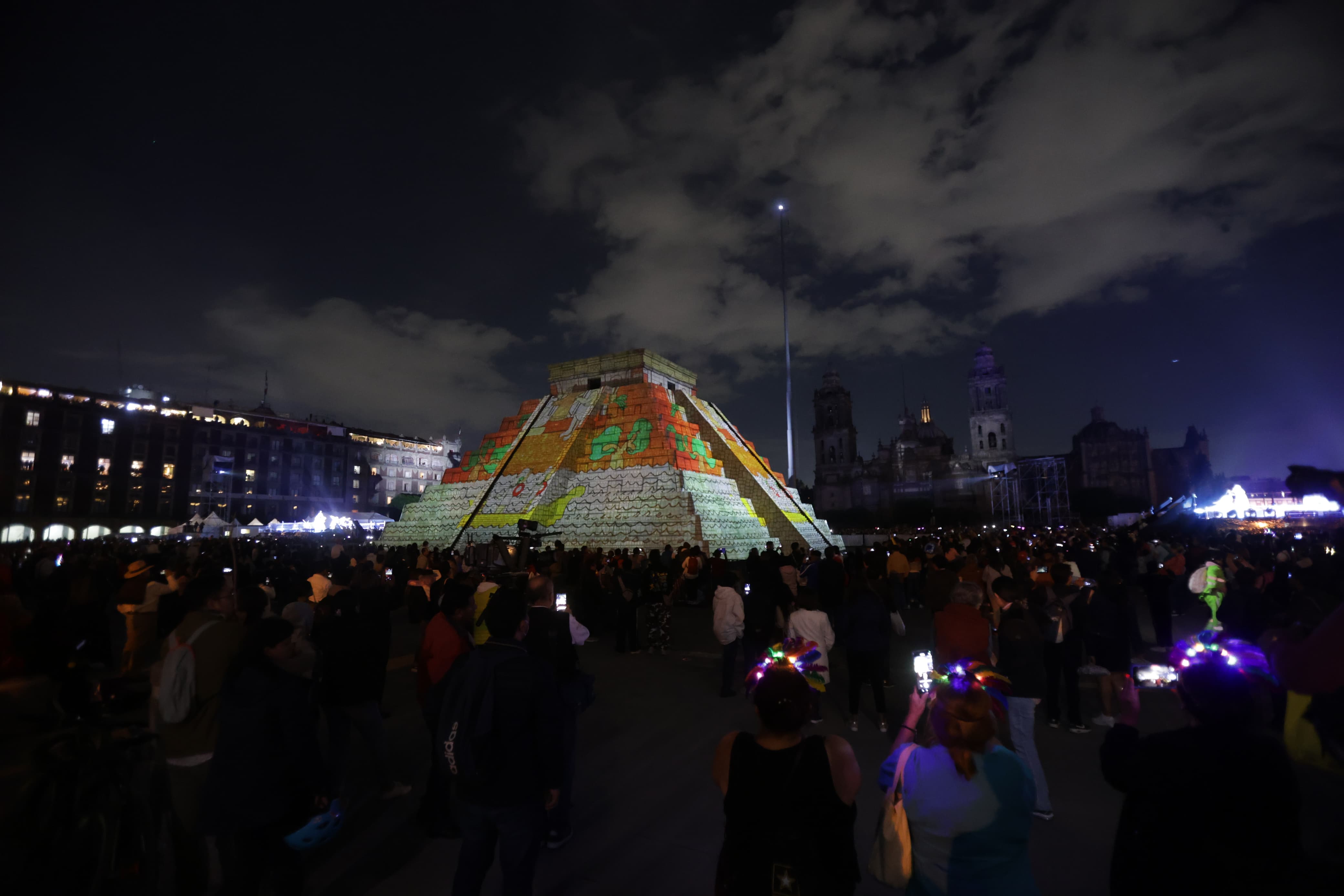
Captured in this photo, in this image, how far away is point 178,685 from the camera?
3.62 meters

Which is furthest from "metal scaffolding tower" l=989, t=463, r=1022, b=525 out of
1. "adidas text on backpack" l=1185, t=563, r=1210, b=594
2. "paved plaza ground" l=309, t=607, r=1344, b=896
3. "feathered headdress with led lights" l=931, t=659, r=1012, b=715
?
"feathered headdress with led lights" l=931, t=659, r=1012, b=715

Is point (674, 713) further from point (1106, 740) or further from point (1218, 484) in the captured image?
point (1218, 484)

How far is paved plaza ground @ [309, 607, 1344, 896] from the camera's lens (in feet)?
13.4

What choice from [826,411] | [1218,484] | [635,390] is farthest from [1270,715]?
[826,411]

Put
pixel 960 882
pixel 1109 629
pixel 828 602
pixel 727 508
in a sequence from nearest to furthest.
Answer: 1. pixel 960 882
2. pixel 1109 629
3. pixel 828 602
4. pixel 727 508

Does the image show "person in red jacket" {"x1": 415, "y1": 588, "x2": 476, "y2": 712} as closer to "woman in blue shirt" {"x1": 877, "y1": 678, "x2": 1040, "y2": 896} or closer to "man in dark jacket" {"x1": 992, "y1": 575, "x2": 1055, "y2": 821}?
"woman in blue shirt" {"x1": 877, "y1": 678, "x2": 1040, "y2": 896}

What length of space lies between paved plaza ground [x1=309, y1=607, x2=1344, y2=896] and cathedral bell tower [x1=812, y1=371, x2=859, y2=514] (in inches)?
3460

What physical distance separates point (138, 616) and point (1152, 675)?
1067cm

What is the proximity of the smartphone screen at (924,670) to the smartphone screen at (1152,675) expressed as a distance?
3.30ft

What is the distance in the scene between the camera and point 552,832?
179 inches

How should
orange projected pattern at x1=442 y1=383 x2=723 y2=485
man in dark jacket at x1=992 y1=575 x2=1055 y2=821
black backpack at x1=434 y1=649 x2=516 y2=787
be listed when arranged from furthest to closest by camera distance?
orange projected pattern at x1=442 y1=383 x2=723 y2=485
man in dark jacket at x1=992 y1=575 x2=1055 y2=821
black backpack at x1=434 y1=649 x2=516 y2=787

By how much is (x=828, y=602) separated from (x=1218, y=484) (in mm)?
58766

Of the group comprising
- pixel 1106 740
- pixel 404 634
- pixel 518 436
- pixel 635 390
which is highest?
pixel 635 390

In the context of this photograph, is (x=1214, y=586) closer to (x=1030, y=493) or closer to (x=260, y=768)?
(x=260, y=768)
